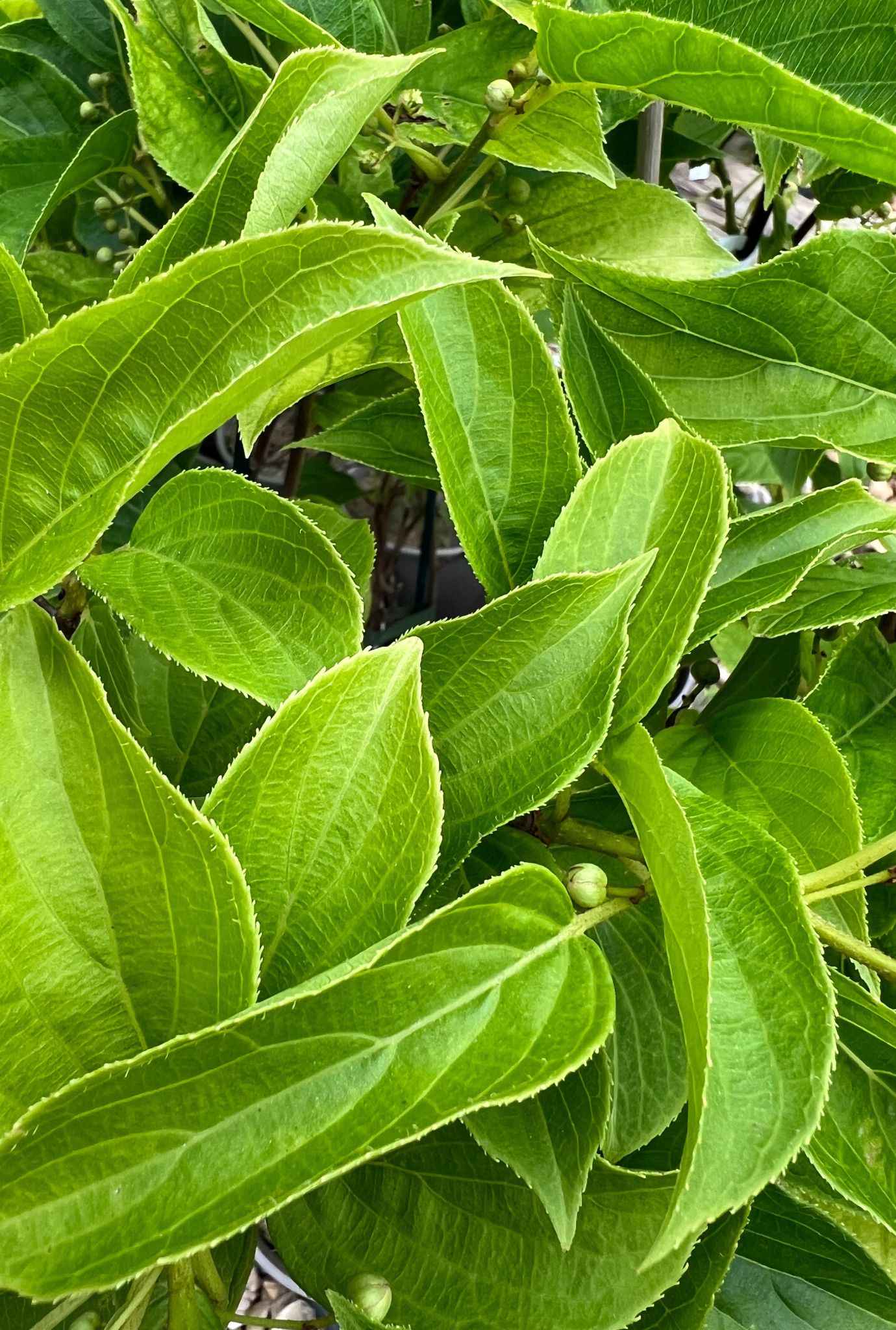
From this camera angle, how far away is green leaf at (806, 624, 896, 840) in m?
0.35

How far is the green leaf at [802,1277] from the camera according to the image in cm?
34

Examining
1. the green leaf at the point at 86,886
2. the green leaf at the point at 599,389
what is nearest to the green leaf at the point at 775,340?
the green leaf at the point at 599,389

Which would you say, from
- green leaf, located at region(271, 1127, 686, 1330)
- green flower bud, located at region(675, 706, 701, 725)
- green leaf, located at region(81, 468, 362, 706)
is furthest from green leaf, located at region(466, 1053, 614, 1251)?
green flower bud, located at region(675, 706, 701, 725)

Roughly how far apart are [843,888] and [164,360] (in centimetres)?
22

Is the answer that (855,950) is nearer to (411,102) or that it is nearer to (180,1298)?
(180,1298)

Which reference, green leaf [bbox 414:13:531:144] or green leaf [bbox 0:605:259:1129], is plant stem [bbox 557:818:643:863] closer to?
green leaf [bbox 0:605:259:1129]

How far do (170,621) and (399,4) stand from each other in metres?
0.34

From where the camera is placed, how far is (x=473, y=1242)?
28 cm

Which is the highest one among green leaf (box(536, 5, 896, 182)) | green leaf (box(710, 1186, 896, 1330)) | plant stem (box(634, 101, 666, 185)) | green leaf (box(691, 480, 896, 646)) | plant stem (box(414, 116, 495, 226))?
green leaf (box(536, 5, 896, 182))

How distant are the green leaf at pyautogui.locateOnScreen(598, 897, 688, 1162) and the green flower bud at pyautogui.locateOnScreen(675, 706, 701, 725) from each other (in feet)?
0.54

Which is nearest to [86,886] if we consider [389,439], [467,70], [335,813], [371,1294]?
[335,813]

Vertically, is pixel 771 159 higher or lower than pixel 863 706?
higher

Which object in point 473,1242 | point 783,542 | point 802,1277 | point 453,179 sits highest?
point 453,179

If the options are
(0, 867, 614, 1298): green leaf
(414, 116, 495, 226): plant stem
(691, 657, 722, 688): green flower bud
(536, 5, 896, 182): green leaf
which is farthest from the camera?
(691, 657, 722, 688): green flower bud
